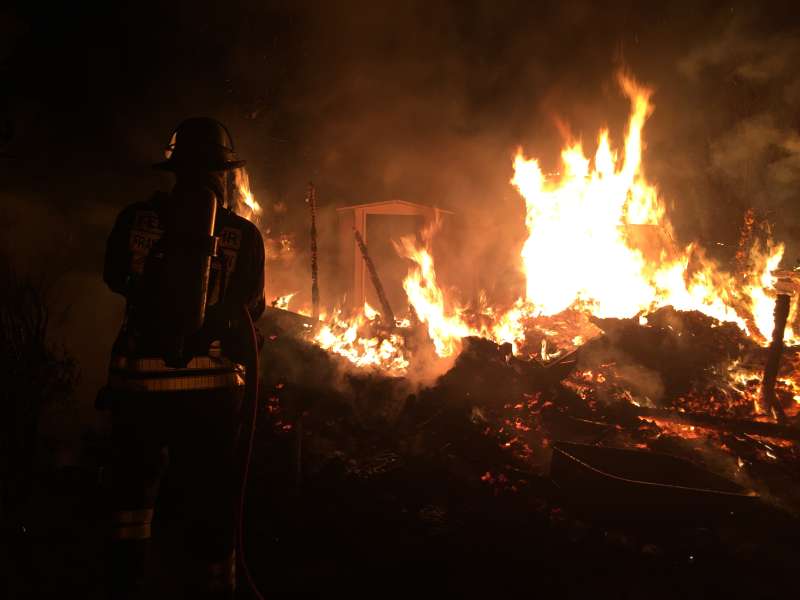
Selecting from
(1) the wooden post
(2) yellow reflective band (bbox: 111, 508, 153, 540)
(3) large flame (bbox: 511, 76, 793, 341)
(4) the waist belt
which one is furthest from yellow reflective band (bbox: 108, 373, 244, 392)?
(3) large flame (bbox: 511, 76, 793, 341)

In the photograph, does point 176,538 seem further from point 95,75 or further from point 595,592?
point 95,75

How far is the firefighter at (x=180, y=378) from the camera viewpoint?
2834 mm

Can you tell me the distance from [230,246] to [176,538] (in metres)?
2.83

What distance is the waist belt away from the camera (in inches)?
112

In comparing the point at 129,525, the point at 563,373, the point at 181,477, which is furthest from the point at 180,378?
the point at 563,373

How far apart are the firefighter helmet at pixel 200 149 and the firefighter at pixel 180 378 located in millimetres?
14

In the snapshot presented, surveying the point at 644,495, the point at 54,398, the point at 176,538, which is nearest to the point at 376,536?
the point at 176,538

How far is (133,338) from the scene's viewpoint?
2920 mm

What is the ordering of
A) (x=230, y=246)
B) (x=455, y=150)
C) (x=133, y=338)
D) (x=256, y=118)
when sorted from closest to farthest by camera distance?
(x=133, y=338) → (x=230, y=246) → (x=256, y=118) → (x=455, y=150)

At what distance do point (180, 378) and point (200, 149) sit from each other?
152cm

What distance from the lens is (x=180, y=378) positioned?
2906 millimetres

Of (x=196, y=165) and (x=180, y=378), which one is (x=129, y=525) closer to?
(x=180, y=378)

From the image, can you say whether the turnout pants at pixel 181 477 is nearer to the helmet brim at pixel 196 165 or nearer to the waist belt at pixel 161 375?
the waist belt at pixel 161 375

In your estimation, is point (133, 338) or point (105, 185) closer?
point (133, 338)
